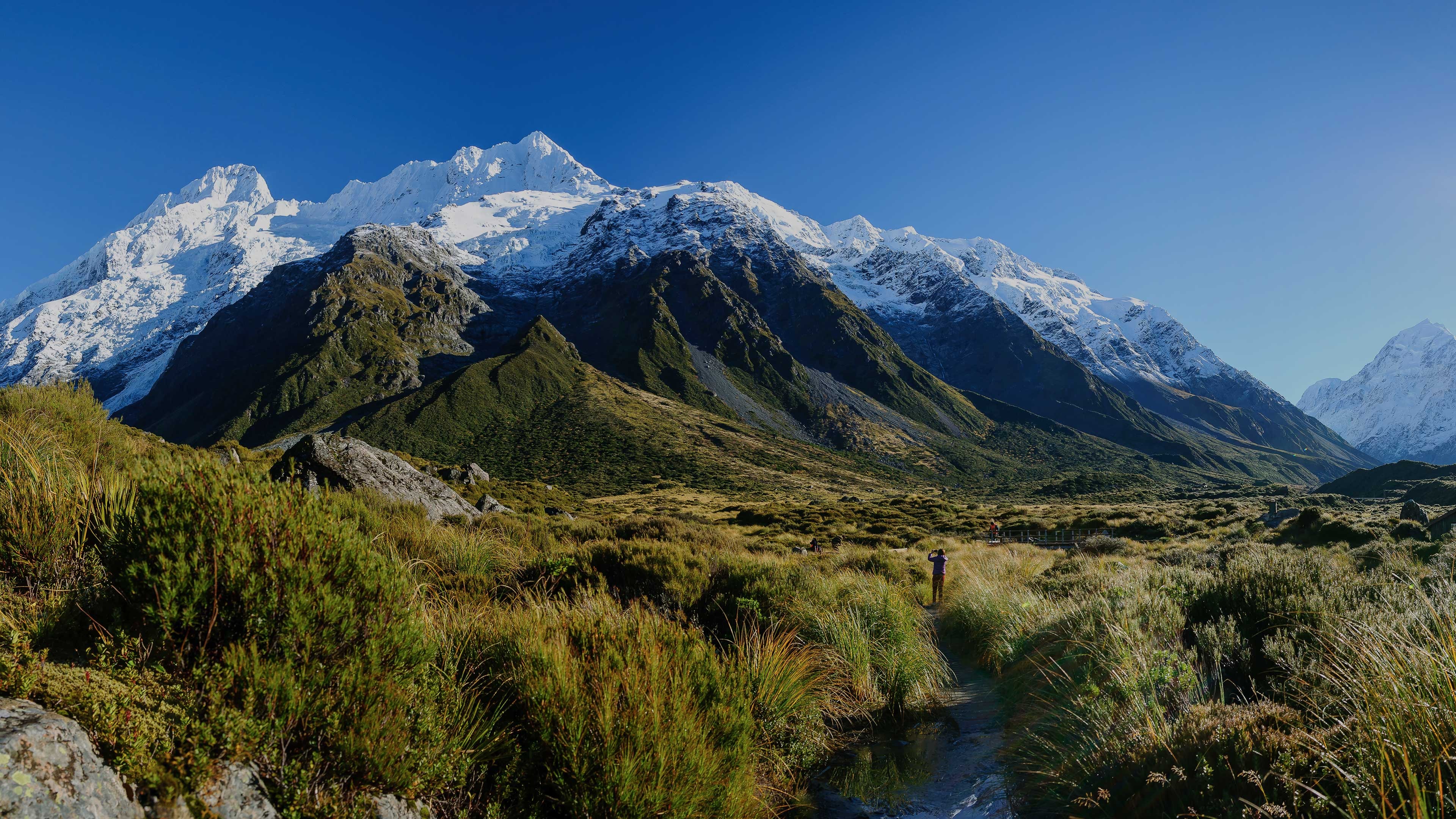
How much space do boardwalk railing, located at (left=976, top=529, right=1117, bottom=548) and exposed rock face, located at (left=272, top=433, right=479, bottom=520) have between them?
21.3 metres

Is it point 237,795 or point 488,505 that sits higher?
point 237,795

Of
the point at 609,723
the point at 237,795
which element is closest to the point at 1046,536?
the point at 609,723

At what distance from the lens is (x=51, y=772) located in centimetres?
188

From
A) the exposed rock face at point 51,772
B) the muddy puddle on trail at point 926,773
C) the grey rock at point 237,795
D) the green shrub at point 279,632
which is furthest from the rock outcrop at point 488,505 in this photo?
the exposed rock face at point 51,772

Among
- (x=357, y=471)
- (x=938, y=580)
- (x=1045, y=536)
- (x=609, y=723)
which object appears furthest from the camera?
(x=1045, y=536)

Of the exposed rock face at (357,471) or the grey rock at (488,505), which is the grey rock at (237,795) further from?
the grey rock at (488,505)

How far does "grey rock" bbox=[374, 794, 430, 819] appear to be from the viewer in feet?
8.98

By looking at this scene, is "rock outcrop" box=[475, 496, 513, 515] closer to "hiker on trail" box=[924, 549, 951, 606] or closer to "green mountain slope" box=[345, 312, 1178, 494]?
"hiker on trail" box=[924, 549, 951, 606]

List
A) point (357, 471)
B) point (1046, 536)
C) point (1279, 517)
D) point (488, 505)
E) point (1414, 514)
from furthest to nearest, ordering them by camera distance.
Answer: point (1046, 536) < point (1279, 517) < point (488, 505) < point (1414, 514) < point (357, 471)

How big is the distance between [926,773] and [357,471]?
16153mm

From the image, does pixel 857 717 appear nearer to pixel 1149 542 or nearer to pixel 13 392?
pixel 13 392

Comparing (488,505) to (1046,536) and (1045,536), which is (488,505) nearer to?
(1045,536)

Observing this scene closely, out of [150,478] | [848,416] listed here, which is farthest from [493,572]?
[848,416]

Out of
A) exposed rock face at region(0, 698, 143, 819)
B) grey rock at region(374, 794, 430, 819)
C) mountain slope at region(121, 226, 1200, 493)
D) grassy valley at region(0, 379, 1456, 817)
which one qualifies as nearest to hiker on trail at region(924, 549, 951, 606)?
grassy valley at region(0, 379, 1456, 817)
